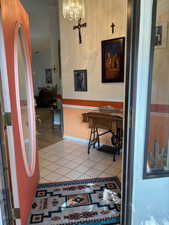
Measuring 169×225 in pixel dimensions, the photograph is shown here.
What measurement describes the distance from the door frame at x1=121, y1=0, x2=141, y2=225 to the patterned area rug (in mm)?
391

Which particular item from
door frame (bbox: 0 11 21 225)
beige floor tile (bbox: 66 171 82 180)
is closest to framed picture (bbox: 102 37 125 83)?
beige floor tile (bbox: 66 171 82 180)

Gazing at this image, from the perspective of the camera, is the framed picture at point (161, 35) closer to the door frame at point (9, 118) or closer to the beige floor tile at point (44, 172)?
the door frame at point (9, 118)

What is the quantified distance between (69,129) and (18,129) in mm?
2491

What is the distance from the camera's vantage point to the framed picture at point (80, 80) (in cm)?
341

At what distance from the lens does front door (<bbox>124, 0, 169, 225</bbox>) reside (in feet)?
3.63

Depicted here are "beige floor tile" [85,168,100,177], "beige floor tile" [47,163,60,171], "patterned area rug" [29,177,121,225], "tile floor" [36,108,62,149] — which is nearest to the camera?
"patterned area rug" [29,177,121,225]

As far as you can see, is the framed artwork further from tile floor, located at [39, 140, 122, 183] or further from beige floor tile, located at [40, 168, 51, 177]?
beige floor tile, located at [40, 168, 51, 177]

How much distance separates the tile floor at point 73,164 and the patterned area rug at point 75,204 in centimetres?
16

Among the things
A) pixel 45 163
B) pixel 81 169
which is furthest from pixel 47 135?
pixel 81 169

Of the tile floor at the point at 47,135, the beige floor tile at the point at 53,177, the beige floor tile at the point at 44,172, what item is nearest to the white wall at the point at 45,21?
the tile floor at the point at 47,135

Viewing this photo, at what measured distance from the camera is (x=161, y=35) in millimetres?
1206

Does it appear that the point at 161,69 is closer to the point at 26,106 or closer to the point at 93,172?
the point at 26,106

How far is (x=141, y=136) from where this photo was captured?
4.00 feet

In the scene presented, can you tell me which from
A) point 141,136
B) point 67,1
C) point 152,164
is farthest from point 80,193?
point 67,1
